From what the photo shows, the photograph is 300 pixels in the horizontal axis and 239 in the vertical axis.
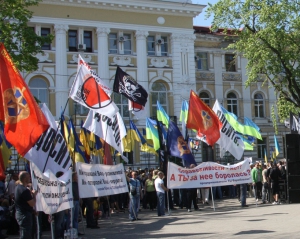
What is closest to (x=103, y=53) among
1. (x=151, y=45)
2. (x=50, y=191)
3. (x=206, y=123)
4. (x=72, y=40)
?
(x=72, y=40)

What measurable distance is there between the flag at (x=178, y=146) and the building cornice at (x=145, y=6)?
1876 centimetres

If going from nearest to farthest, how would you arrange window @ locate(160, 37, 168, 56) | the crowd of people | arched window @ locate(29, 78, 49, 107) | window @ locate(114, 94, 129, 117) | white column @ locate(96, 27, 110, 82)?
the crowd of people → arched window @ locate(29, 78, 49, 107) → white column @ locate(96, 27, 110, 82) → window @ locate(114, 94, 129, 117) → window @ locate(160, 37, 168, 56)

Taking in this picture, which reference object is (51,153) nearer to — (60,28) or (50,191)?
(50,191)

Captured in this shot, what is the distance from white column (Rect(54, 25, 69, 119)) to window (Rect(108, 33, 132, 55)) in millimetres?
3586

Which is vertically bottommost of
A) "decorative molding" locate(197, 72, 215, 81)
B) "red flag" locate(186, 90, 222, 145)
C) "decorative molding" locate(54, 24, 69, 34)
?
"red flag" locate(186, 90, 222, 145)

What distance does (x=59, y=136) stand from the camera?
1294cm

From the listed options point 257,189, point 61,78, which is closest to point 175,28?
point 61,78

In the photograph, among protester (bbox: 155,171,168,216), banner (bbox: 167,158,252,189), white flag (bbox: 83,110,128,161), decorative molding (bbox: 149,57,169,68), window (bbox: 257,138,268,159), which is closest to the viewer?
white flag (bbox: 83,110,128,161)

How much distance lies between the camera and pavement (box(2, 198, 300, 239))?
12.5m

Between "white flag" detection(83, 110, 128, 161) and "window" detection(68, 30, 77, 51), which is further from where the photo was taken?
"window" detection(68, 30, 77, 51)

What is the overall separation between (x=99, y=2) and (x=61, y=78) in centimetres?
594

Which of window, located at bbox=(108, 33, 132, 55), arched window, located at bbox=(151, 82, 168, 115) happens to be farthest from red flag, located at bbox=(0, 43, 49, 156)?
arched window, located at bbox=(151, 82, 168, 115)

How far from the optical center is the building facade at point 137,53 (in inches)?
1417

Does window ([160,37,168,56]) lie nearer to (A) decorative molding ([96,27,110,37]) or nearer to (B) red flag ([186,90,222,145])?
(A) decorative molding ([96,27,110,37])
